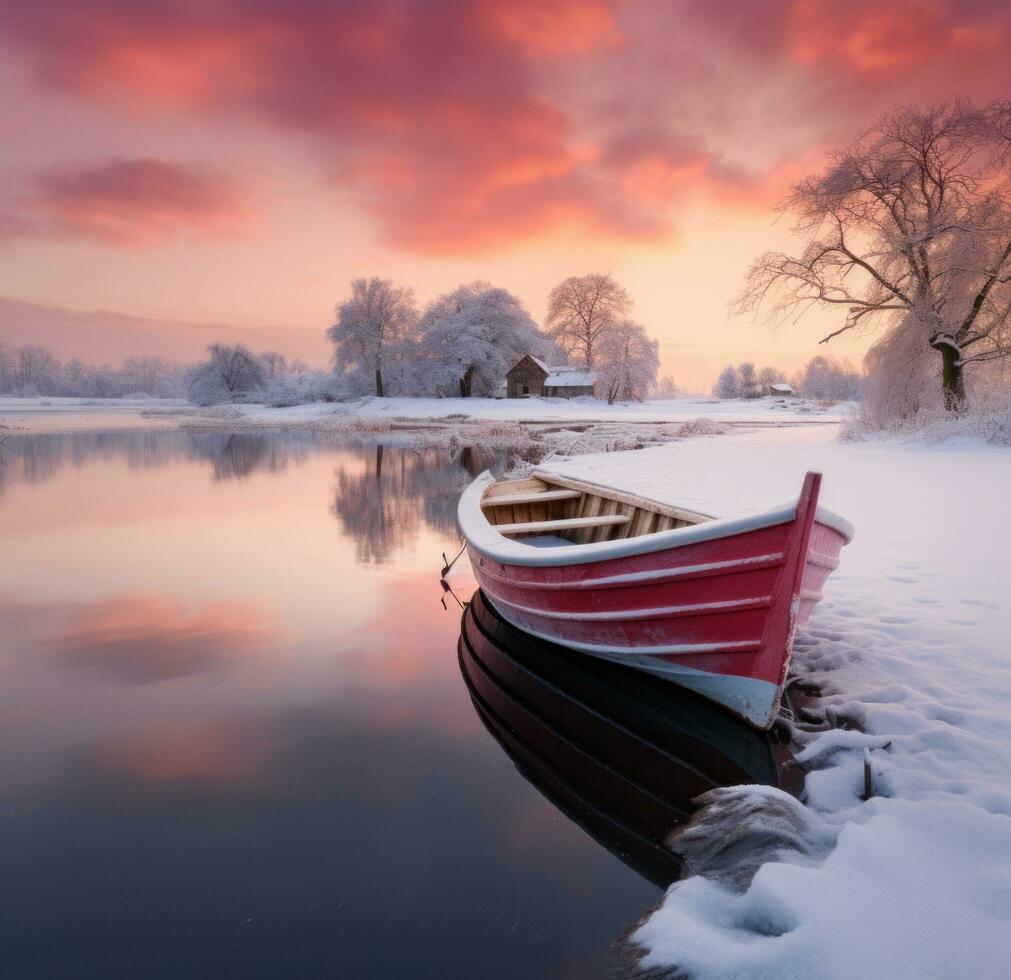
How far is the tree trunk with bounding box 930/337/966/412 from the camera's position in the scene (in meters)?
19.2

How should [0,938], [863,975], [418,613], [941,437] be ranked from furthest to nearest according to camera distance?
1. [941,437]
2. [418,613]
3. [0,938]
4. [863,975]

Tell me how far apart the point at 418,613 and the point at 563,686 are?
259 cm

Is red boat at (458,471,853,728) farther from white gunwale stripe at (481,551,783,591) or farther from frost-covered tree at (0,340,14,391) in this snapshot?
frost-covered tree at (0,340,14,391)

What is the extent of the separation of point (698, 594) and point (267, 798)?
10.2 feet

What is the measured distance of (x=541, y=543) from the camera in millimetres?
8234

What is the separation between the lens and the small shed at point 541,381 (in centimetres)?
5550

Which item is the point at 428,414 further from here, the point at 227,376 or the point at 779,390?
the point at 779,390

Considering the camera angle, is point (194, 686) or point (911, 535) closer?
point (194, 686)

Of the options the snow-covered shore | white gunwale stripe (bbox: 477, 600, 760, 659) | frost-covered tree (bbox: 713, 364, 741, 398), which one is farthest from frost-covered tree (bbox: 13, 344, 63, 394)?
white gunwale stripe (bbox: 477, 600, 760, 659)

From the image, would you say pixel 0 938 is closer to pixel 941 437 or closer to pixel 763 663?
pixel 763 663

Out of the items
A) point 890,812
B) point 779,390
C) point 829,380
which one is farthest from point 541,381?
point 829,380

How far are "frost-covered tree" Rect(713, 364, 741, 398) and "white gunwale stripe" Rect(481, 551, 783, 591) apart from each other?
9744 centimetres

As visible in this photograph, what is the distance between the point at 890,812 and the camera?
3154mm

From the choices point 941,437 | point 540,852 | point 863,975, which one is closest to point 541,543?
point 540,852
